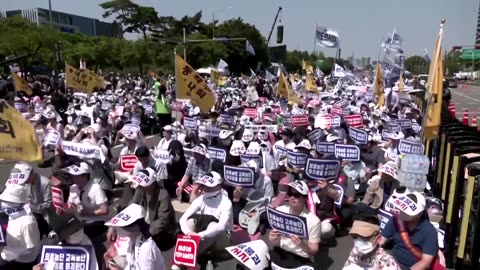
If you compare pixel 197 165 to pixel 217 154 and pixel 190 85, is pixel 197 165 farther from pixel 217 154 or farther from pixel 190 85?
pixel 190 85

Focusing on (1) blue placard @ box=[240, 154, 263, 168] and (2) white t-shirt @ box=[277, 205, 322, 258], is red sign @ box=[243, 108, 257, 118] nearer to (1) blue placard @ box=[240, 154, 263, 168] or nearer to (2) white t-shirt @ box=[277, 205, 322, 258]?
(1) blue placard @ box=[240, 154, 263, 168]

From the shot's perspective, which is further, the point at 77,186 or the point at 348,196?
the point at 348,196

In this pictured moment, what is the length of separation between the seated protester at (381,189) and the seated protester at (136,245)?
3.56 m

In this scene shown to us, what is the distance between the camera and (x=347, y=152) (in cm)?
846

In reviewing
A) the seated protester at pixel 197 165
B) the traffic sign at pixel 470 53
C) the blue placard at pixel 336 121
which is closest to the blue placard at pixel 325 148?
the seated protester at pixel 197 165

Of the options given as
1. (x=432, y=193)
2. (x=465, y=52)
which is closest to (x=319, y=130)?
(x=432, y=193)

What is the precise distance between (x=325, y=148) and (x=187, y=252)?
403cm

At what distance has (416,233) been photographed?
459 cm

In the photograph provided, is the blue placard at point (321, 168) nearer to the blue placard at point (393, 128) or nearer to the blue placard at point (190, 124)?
the blue placard at point (393, 128)

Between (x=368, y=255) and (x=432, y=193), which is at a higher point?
(x=368, y=255)

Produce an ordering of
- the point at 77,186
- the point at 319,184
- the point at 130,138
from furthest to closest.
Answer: the point at 130,138, the point at 319,184, the point at 77,186

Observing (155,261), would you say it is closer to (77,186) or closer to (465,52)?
(77,186)

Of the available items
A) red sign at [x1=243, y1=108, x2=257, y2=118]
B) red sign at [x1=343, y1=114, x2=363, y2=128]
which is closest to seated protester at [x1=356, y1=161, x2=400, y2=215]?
red sign at [x1=343, y1=114, x2=363, y2=128]

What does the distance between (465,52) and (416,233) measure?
263 feet
